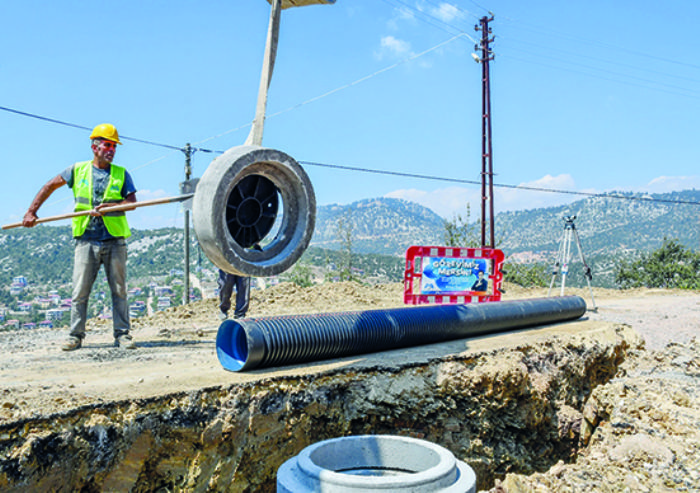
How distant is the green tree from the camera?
32.3 metres

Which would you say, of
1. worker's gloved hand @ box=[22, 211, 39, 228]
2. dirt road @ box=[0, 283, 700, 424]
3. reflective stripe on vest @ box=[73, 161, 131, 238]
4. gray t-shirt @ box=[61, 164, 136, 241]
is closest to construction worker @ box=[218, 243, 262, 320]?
dirt road @ box=[0, 283, 700, 424]

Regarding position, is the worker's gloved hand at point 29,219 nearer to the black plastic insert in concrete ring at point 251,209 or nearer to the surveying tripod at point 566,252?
the black plastic insert in concrete ring at point 251,209

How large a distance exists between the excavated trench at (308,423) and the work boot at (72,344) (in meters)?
2.67

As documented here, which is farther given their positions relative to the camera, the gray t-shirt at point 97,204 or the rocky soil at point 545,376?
the gray t-shirt at point 97,204

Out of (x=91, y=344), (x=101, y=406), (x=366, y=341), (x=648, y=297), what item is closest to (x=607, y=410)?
(x=366, y=341)

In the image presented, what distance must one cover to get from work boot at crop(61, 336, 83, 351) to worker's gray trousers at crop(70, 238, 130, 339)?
5cm

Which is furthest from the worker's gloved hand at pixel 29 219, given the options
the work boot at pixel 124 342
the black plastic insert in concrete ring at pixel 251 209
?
the black plastic insert in concrete ring at pixel 251 209

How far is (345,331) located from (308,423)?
1.33 m

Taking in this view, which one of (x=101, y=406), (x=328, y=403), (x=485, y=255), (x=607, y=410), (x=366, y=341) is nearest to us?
(x=101, y=406)

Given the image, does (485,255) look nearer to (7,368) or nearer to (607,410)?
(607,410)

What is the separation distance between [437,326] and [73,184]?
511cm

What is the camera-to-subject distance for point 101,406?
418cm

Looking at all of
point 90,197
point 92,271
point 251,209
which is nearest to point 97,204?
point 90,197

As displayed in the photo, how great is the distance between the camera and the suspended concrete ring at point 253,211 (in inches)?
191
